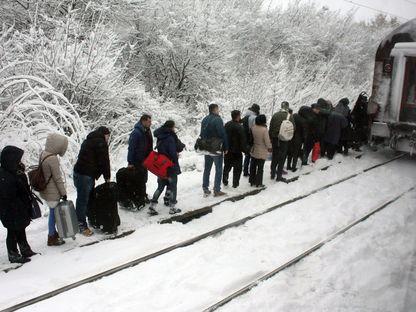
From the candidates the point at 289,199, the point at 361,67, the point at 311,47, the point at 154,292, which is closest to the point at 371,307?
the point at 154,292

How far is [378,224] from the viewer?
7.38 meters

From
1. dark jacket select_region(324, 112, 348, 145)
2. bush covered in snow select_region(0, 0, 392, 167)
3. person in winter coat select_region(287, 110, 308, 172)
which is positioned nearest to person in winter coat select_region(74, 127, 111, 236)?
bush covered in snow select_region(0, 0, 392, 167)

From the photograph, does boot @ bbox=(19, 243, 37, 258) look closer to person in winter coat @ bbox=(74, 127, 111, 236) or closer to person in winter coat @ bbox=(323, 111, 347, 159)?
person in winter coat @ bbox=(74, 127, 111, 236)

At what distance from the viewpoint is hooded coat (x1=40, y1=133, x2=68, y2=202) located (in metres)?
5.94

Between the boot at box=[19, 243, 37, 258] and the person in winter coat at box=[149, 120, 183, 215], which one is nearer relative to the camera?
the boot at box=[19, 243, 37, 258]

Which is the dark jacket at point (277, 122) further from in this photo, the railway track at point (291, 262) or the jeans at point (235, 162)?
the railway track at point (291, 262)

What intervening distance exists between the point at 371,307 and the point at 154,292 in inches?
100

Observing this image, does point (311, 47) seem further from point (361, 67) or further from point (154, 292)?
point (154, 292)

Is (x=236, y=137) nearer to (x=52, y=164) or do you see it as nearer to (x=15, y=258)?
(x=52, y=164)

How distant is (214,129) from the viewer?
841 cm

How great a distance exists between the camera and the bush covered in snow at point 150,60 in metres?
8.81

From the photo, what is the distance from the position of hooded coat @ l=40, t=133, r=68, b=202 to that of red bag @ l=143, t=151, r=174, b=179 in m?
1.81

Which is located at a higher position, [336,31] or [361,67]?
[336,31]

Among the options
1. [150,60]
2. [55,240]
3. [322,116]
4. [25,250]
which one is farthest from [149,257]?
[150,60]
